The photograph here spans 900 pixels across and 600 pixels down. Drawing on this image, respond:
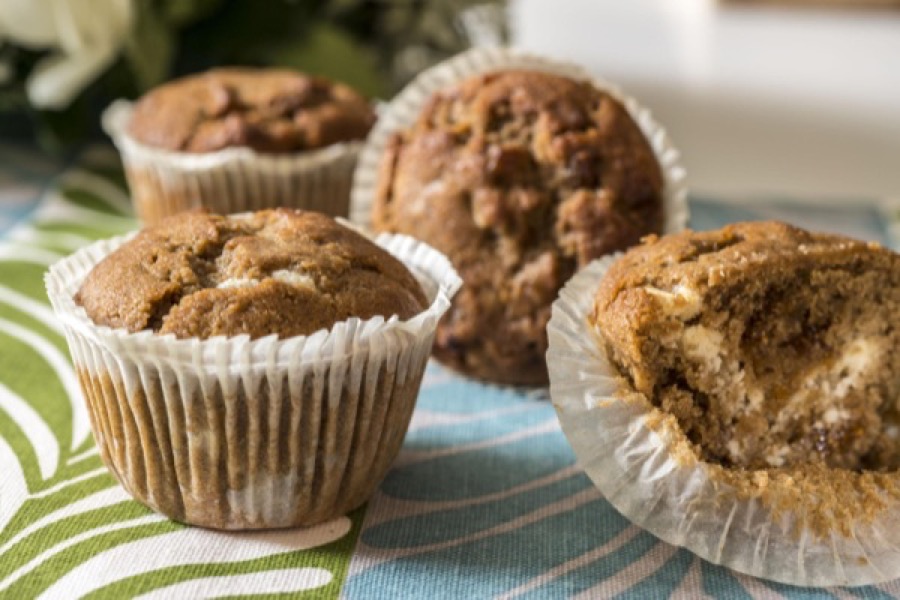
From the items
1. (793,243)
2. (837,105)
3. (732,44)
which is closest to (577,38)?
(732,44)

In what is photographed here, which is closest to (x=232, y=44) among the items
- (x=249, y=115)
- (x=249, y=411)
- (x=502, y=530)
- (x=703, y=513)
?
(x=249, y=115)

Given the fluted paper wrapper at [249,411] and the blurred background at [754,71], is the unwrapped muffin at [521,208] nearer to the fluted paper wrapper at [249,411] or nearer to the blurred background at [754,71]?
the fluted paper wrapper at [249,411]

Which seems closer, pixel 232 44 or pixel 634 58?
pixel 232 44

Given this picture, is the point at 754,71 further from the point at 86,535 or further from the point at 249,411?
the point at 86,535

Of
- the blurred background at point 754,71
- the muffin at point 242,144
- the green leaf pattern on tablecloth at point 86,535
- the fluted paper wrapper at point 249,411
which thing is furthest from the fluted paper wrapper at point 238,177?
the blurred background at point 754,71

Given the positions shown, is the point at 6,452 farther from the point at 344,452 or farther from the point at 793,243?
the point at 793,243
